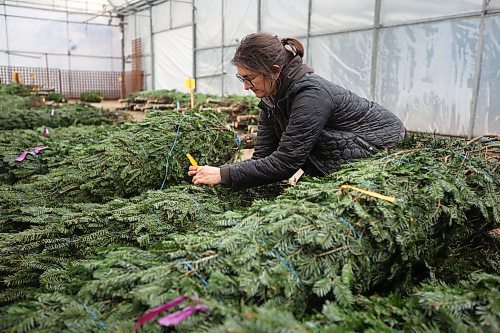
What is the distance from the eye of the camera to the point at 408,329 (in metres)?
1.32

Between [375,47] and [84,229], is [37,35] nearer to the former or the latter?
[375,47]

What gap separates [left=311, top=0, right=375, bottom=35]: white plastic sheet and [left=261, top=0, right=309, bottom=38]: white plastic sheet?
39cm

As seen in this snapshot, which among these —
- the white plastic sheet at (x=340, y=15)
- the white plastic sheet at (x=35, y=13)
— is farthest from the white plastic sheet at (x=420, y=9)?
the white plastic sheet at (x=35, y=13)

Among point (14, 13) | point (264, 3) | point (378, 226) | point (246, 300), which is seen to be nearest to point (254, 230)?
point (246, 300)

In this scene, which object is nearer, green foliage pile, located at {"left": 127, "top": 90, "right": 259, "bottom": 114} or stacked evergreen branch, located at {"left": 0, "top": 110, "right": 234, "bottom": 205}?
stacked evergreen branch, located at {"left": 0, "top": 110, "right": 234, "bottom": 205}

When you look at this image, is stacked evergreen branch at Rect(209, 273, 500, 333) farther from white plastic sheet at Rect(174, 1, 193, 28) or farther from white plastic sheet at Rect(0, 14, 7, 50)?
white plastic sheet at Rect(0, 14, 7, 50)

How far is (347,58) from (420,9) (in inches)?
72.2

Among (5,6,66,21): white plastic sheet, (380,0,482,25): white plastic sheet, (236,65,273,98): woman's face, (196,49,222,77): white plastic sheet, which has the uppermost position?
(5,6,66,21): white plastic sheet

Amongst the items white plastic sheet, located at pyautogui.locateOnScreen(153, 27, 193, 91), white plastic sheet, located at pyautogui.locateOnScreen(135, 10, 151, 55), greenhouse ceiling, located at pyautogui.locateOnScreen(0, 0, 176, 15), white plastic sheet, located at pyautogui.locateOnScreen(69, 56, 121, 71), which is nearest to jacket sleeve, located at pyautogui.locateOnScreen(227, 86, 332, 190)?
white plastic sheet, located at pyautogui.locateOnScreen(153, 27, 193, 91)

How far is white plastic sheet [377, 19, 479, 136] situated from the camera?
Answer: 6.83 m

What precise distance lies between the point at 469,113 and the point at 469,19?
152 cm

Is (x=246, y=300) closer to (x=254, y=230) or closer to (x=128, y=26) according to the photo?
(x=254, y=230)

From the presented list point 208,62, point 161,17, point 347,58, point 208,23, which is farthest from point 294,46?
point 161,17

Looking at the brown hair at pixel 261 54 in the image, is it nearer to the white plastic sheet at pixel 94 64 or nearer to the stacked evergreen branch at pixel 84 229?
the stacked evergreen branch at pixel 84 229
